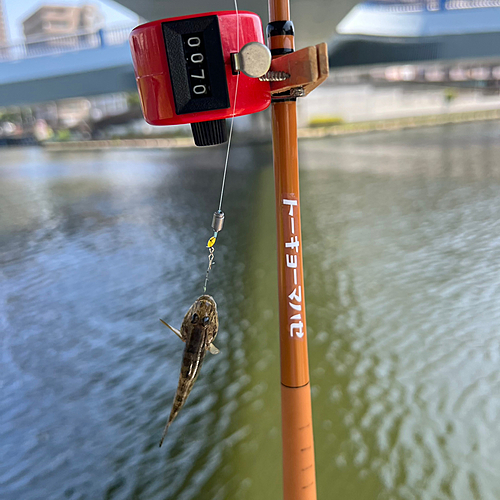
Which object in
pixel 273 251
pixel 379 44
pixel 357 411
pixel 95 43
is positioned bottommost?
pixel 273 251

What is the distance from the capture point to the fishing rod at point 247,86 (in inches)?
44.3

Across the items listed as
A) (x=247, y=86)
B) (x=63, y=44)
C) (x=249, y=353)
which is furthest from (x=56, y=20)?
(x=247, y=86)

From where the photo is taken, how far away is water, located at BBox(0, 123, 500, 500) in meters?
2.37

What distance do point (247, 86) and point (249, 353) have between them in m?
2.49

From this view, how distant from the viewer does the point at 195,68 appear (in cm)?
114

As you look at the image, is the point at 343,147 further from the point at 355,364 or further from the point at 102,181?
the point at 355,364

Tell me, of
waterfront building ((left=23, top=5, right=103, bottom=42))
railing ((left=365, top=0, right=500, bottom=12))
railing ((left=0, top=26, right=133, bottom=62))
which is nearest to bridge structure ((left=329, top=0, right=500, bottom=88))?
railing ((left=365, top=0, right=500, bottom=12))

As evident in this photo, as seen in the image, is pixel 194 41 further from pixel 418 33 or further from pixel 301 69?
pixel 418 33

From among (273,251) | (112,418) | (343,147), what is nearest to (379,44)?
(343,147)

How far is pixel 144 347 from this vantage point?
11.8ft

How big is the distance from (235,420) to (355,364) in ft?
3.24

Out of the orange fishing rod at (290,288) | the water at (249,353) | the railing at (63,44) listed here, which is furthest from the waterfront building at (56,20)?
the orange fishing rod at (290,288)

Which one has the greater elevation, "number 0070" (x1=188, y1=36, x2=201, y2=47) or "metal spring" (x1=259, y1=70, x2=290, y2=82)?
"number 0070" (x1=188, y1=36, x2=201, y2=47)

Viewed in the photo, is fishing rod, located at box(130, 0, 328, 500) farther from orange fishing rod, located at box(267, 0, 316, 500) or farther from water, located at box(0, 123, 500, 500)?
water, located at box(0, 123, 500, 500)
